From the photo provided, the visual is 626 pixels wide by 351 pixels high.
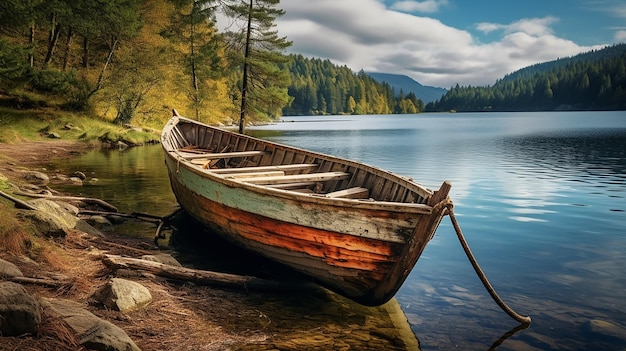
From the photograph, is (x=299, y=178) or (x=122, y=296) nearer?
(x=122, y=296)

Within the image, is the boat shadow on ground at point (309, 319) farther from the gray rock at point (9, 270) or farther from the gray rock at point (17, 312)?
the gray rock at point (9, 270)

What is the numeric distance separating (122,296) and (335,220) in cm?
304

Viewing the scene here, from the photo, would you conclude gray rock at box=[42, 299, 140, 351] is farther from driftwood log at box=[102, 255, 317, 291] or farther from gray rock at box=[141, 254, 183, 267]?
gray rock at box=[141, 254, 183, 267]

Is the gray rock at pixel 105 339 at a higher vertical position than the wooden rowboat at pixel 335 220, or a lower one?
lower

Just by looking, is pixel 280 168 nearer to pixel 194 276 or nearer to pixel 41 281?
pixel 194 276

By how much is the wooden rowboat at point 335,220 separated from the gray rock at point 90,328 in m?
2.97

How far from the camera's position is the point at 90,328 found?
466cm

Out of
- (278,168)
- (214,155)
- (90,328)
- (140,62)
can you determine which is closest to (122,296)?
(90,328)

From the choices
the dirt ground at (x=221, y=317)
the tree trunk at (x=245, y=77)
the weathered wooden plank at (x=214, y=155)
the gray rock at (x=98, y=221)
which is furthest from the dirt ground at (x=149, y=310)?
the tree trunk at (x=245, y=77)

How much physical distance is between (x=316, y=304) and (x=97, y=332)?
3.47 m

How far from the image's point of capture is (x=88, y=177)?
709 inches

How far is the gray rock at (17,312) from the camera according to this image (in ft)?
13.3

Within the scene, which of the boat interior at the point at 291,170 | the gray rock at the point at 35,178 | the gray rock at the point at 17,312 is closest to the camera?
the gray rock at the point at 17,312

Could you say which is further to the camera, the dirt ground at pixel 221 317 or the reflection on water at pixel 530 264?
the reflection on water at pixel 530 264
